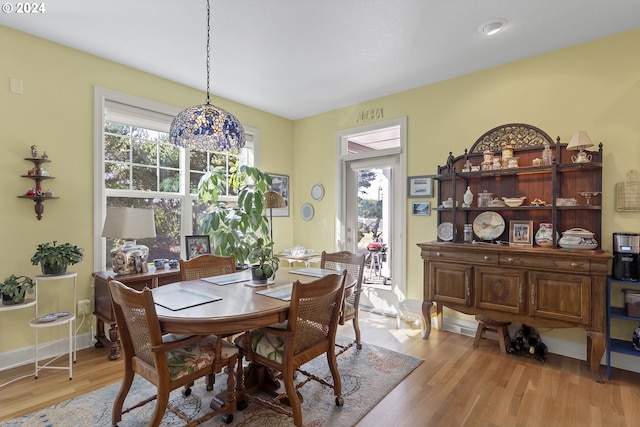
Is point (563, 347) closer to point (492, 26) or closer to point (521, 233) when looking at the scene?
point (521, 233)

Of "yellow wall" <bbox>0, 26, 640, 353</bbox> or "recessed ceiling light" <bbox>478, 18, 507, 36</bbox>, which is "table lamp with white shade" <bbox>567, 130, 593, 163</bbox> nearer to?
"yellow wall" <bbox>0, 26, 640, 353</bbox>

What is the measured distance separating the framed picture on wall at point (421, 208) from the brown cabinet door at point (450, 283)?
73cm

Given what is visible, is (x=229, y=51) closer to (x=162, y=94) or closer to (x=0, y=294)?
(x=162, y=94)

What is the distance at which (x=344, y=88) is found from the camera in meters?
3.99

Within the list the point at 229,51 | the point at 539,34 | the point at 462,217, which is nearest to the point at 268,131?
the point at 229,51

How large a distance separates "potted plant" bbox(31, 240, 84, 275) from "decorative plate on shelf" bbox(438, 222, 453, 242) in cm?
348

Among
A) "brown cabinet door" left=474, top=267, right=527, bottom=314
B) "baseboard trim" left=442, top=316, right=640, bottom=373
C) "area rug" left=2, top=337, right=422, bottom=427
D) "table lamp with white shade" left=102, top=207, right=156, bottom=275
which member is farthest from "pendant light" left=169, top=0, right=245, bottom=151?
"baseboard trim" left=442, top=316, right=640, bottom=373

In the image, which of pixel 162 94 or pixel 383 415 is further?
pixel 162 94

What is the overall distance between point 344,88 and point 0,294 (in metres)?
3.78

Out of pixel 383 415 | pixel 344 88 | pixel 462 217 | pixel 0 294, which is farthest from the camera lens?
pixel 344 88

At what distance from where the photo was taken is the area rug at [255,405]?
2018mm

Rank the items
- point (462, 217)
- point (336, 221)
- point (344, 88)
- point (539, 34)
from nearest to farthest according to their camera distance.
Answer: point (539, 34) → point (462, 217) → point (344, 88) → point (336, 221)

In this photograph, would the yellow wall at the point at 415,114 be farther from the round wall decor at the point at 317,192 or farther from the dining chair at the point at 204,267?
the round wall decor at the point at 317,192

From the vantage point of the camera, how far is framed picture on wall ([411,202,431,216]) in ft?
12.5
